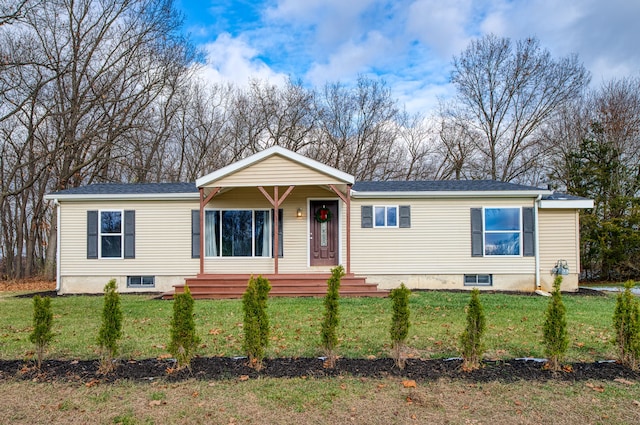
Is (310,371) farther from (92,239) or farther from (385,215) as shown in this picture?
(92,239)

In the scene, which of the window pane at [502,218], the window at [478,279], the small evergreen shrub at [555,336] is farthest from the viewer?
the window at [478,279]

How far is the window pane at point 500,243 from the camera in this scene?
37.9 feet

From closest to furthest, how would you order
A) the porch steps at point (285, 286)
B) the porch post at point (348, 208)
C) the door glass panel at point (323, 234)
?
the porch steps at point (285, 286) < the porch post at point (348, 208) < the door glass panel at point (323, 234)

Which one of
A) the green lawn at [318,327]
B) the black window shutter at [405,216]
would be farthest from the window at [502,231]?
the black window shutter at [405,216]

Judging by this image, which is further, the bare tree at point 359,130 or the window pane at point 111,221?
the bare tree at point 359,130

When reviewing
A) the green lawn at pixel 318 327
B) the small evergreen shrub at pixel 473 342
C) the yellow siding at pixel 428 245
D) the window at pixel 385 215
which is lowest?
the green lawn at pixel 318 327

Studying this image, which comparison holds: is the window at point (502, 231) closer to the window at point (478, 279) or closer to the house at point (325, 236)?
the house at point (325, 236)

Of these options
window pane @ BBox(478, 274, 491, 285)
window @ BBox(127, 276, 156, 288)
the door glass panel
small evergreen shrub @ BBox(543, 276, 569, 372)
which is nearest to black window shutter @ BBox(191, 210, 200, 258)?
window @ BBox(127, 276, 156, 288)

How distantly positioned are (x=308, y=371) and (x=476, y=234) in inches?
334

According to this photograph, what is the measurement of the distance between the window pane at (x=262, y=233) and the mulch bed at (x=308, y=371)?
288 inches

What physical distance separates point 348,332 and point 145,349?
2718 millimetres

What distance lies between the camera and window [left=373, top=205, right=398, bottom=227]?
11.7 m

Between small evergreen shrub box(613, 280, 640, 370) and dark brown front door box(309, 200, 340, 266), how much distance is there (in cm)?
787

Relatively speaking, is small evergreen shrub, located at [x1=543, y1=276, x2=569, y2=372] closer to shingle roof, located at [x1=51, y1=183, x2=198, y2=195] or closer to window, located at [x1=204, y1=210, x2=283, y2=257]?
window, located at [x1=204, y1=210, x2=283, y2=257]
